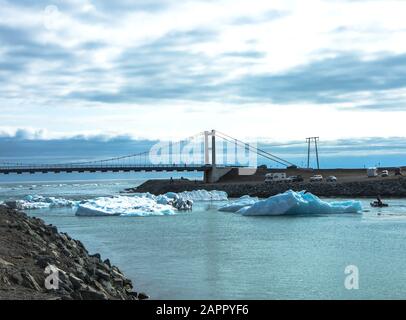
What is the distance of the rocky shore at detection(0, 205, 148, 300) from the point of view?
918 centimetres

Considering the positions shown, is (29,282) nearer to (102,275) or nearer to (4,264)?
(4,264)

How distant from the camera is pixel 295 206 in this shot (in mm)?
33062

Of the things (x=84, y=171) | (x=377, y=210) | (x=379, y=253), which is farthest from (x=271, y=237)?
(x=84, y=171)

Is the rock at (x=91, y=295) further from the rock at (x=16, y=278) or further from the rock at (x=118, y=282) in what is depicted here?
the rock at (x=118, y=282)

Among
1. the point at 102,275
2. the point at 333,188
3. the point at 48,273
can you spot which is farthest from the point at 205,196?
the point at 48,273

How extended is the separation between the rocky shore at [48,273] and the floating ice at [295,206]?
1855cm

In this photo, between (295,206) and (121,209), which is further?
(121,209)

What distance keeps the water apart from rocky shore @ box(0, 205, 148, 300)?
993 mm

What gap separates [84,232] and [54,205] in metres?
24.6

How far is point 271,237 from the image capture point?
23.0 m

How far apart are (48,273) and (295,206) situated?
24.1m

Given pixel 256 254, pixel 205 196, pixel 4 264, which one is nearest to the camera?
pixel 4 264

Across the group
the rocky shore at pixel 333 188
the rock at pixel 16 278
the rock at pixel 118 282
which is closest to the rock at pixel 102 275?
the rock at pixel 118 282

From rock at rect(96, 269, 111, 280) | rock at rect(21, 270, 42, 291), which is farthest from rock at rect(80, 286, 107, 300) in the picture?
rock at rect(96, 269, 111, 280)
